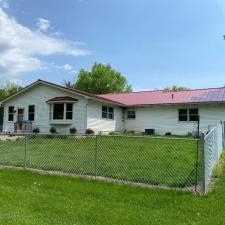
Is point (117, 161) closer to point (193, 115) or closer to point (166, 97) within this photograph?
point (193, 115)

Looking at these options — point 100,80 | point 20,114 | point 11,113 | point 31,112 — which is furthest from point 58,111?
point 100,80

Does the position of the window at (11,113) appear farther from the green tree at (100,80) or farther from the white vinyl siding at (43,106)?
the green tree at (100,80)

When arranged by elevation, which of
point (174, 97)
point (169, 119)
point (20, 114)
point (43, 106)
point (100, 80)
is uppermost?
point (100, 80)

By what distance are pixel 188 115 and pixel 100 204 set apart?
2058 centimetres

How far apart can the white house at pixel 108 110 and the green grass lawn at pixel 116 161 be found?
9343 mm

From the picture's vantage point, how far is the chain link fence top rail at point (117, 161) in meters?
8.47

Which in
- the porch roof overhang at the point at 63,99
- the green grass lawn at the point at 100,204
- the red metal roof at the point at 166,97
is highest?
the red metal roof at the point at 166,97

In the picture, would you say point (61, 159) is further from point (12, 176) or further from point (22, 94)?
point (22, 94)

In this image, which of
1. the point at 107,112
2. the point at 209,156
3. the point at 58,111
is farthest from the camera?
the point at 107,112

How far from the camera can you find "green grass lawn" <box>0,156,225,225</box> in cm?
550

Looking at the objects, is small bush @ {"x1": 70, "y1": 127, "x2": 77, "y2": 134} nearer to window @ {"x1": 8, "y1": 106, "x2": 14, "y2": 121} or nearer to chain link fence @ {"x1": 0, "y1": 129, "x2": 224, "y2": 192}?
window @ {"x1": 8, "y1": 106, "x2": 14, "y2": 121}

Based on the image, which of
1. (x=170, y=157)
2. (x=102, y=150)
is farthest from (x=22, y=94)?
(x=170, y=157)

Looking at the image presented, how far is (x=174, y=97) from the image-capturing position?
1097 inches

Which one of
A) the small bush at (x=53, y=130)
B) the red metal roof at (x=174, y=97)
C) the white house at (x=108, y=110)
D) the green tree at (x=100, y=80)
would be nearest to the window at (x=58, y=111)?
the white house at (x=108, y=110)
